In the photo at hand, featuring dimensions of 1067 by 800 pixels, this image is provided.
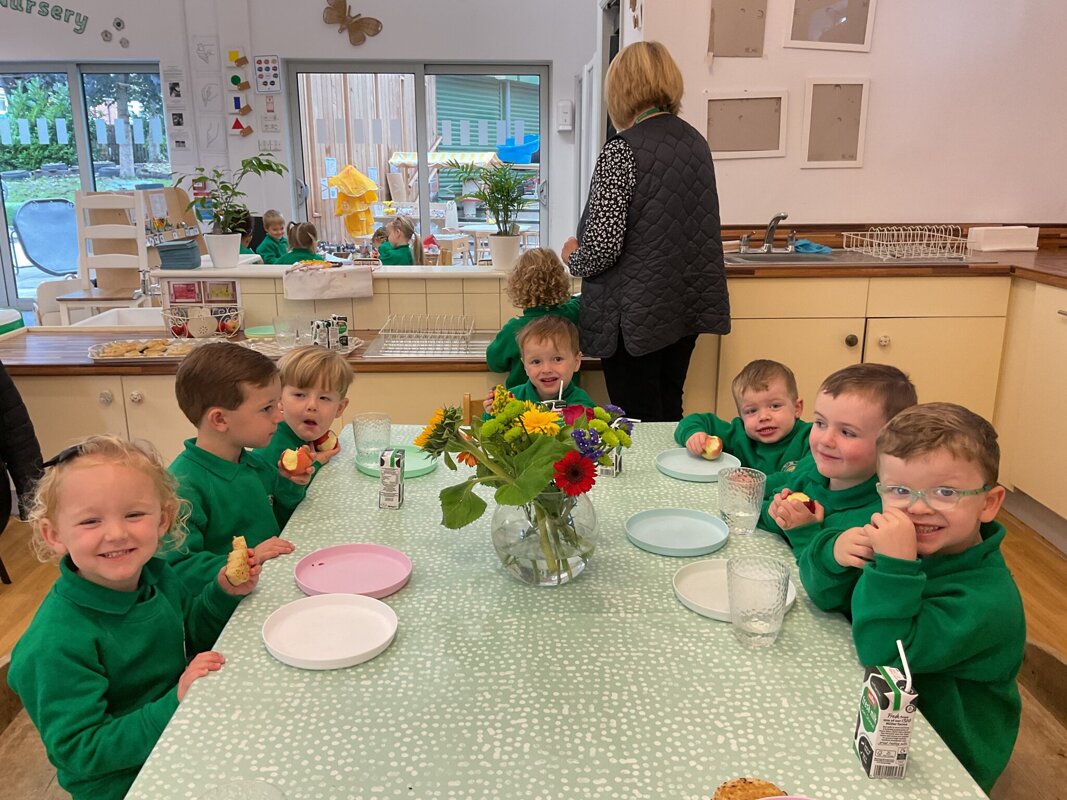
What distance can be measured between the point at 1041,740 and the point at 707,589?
0.70 meters

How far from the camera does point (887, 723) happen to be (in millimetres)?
838

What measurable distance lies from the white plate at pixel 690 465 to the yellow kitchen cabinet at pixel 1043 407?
1.72 m

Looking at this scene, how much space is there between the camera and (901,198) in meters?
3.69

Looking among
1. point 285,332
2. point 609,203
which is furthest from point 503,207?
point 285,332

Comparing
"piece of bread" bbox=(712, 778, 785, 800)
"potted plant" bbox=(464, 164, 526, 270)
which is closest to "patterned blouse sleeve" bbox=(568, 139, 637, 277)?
"potted plant" bbox=(464, 164, 526, 270)

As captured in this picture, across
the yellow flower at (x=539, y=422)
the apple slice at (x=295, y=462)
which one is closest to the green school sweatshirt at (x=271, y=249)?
the apple slice at (x=295, y=462)

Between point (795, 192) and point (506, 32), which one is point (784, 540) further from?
point (506, 32)

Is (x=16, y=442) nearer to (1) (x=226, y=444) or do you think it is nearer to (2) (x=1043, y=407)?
(1) (x=226, y=444)

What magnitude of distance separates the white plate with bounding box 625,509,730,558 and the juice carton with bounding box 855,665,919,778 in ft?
1.64

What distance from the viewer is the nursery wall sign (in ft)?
20.4

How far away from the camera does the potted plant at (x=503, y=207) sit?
3160mm

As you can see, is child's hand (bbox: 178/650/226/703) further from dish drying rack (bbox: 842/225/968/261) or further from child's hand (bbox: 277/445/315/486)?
dish drying rack (bbox: 842/225/968/261)

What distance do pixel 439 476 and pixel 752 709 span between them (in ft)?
2.90

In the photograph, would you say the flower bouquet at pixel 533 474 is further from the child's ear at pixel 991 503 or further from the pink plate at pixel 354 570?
the child's ear at pixel 991 503
